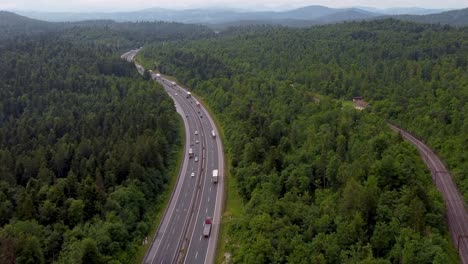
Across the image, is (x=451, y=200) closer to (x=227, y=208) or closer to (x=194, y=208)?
(x=227, y=208)

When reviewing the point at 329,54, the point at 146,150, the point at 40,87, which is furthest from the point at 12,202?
the point at 329,54

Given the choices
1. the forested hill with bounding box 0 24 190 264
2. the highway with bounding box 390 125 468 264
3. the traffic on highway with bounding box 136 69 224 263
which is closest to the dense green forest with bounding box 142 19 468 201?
the highway with bounding box 390 125 468 264

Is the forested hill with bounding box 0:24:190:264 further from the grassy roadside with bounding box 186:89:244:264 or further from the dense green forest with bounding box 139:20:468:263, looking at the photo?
the dense green forest with bounding box 139:20:468:263

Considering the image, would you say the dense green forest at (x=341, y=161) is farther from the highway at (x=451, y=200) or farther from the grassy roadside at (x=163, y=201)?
the grassy roadside at (x=163, y=201)

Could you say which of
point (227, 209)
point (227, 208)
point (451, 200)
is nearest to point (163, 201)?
point (227, 208)

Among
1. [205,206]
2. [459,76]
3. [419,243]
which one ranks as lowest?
[205,206]

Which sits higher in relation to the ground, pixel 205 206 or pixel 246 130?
pixel 246 130

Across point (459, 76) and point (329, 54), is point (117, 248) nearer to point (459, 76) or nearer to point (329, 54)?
point (459, 76)

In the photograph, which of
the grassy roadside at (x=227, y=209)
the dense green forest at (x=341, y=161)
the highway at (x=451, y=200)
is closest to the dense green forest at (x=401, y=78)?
the dense green forest at (x=341, y=161)
